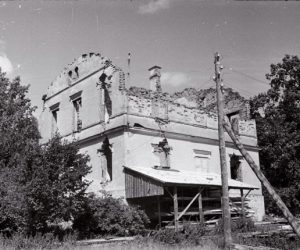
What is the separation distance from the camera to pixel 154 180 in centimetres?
1884

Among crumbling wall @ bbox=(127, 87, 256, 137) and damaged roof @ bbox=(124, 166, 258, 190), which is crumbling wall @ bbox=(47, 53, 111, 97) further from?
damaged roof @ bbox=(124, 166, 258, 190)

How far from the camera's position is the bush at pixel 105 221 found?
1812cm

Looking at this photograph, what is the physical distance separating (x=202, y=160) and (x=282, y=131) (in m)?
7.70

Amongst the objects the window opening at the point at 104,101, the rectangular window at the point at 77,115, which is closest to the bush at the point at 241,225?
the window opening at the point at 104,101

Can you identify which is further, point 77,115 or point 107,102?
point 77,115

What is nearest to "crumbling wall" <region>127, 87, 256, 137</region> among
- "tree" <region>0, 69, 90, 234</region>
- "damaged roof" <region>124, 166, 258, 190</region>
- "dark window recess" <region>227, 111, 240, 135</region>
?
"dark window recess" <region>227, 111, 240, 135</region>

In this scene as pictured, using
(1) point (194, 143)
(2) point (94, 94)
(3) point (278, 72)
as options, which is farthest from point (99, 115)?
(3) point (278, 72)

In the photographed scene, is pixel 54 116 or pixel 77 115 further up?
→ pixel 54 116

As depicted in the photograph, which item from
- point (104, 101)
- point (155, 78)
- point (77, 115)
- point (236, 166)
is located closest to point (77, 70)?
point (77, 115)

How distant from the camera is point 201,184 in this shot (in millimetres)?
19922

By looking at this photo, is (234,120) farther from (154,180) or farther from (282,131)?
(154,180)

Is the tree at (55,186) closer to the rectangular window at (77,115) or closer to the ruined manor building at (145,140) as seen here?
the ruined manor building at (145,140)

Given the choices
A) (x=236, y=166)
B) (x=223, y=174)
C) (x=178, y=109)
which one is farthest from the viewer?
(x=236, y=166)

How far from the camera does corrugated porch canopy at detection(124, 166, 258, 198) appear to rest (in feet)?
61.1
